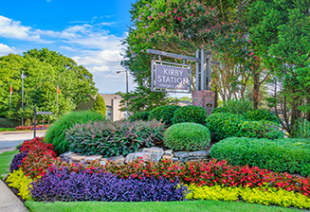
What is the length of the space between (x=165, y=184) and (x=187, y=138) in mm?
1645

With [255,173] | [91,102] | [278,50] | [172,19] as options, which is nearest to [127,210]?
[255,173]

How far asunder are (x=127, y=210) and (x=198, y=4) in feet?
28.9

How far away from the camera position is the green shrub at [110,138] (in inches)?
202

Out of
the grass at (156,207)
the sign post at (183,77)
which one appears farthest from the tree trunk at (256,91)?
the grass at (156,207)

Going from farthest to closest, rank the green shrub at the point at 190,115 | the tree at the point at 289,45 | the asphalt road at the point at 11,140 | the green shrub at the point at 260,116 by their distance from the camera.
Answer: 1. the asphalt road at the point at 11,140
2. the green shrub at the point at 190,115
3. the green shrub at the point at 260,116
4. the tree at the point at 289,45

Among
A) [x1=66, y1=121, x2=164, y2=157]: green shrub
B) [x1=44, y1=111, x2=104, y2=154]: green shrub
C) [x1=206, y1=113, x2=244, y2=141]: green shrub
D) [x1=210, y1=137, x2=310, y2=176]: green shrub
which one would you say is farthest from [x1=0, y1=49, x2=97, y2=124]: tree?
[x1=210, y1=137, x2=310, y2=176]: green shrub

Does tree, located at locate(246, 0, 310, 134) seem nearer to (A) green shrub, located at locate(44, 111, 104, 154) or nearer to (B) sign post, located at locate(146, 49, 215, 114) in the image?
(B) sign post, located at locate(146, 49, 215, 114)

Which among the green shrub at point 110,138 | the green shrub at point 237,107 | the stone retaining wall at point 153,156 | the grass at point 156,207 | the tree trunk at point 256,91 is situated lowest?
the grass at point 156,207

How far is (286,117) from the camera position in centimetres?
747

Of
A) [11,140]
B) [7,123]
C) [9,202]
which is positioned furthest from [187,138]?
[7,123]

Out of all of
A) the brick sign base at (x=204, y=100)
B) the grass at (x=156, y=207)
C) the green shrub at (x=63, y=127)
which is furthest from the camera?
the brick sign base at (x=204, y=100)

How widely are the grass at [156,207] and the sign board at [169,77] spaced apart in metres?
4.57

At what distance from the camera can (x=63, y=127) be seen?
20.3 feet

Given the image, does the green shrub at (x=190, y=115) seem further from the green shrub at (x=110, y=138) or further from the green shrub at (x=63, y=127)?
the green shrub at (x=63, y=127)
